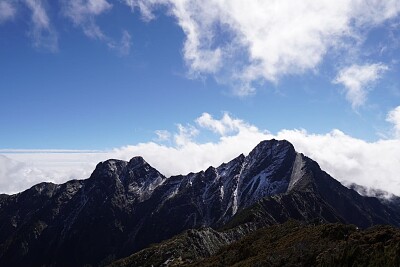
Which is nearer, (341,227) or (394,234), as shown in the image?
(394,234)

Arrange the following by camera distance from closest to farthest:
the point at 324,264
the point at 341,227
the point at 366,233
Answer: the point at 324,264, the point at 366,233, the point at 341,227

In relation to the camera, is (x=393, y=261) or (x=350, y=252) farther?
(x=350, y=252)

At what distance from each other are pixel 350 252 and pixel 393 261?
523 inches

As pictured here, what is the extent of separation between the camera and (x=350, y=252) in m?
120

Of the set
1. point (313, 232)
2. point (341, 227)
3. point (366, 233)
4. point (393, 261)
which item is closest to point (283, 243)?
point (313, 232)

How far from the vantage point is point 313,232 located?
157375 mm

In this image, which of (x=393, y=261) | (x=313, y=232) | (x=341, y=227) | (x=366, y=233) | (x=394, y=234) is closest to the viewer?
(x=393, y=261)

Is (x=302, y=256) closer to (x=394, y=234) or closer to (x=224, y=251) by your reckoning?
(x=394, y=234)

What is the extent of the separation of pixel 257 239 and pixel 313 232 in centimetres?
4206

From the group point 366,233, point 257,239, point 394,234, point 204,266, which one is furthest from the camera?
point 257,239

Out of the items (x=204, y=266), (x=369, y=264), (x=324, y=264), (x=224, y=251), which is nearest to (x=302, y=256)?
(x=324, y=264)

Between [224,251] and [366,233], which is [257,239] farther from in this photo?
[366,233]

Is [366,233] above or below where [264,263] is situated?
above

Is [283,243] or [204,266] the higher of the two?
[283,243]
